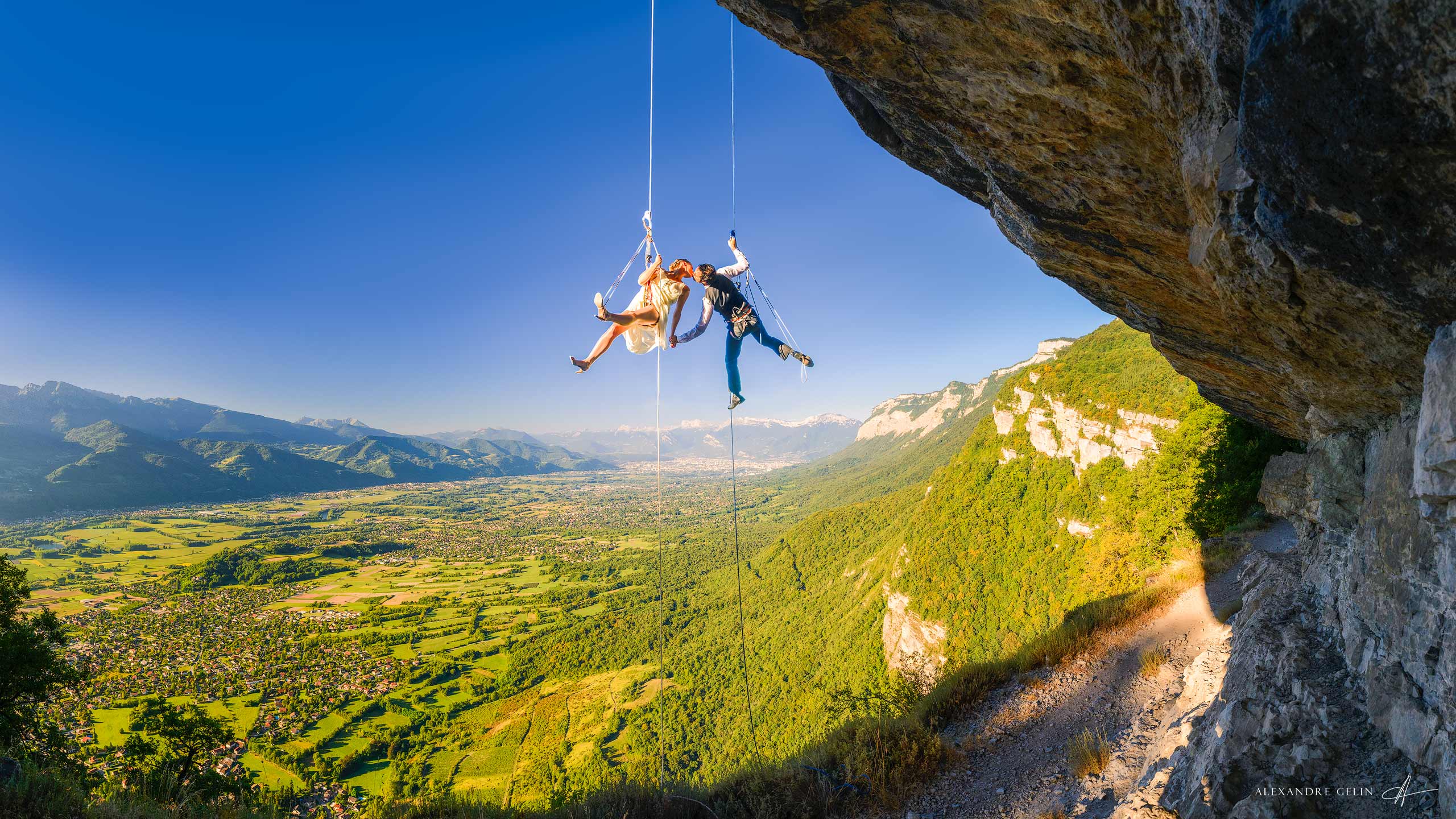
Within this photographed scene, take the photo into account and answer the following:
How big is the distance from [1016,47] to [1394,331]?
2.84m

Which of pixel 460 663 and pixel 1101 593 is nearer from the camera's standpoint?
pixel 1101 593

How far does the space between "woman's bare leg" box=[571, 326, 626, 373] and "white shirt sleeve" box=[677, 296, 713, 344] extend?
1113 millimetres

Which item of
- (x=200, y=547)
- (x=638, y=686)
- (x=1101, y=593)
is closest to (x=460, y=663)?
(x=638, y=686)

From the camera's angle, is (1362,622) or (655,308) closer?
(1362,622)

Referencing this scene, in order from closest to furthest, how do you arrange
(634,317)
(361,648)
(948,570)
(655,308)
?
1. (634,317)
2. (655,308)
3. (948,570)
4. (361,648)

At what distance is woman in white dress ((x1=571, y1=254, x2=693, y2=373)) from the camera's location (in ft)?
23.4

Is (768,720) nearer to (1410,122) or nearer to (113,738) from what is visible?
(1410,122)

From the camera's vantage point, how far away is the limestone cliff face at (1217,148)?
1.92 m

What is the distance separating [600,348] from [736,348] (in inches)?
97.7

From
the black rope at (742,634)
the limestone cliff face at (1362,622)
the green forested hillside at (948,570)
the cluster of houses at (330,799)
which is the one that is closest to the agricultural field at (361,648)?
the cluster of houses at (330,799)

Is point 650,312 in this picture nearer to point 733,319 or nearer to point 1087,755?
point 733,319

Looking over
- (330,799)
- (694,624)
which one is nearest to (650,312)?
(330,799)

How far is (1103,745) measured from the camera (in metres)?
5.67

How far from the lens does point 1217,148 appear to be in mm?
2887
